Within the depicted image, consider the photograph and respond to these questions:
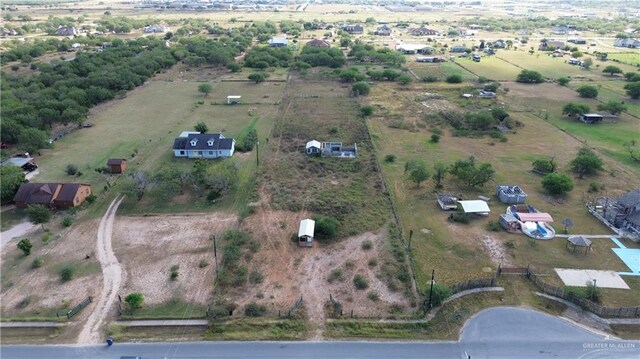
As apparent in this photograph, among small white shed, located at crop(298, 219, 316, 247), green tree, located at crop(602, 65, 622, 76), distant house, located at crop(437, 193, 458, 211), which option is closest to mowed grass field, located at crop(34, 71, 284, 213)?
small white shed, located at crop(298, 219, 316, 247)

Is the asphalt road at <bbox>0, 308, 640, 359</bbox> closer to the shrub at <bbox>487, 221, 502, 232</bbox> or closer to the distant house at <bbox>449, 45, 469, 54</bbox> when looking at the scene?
the shrub at <bbox>487, 221, 502, 232</bbox>

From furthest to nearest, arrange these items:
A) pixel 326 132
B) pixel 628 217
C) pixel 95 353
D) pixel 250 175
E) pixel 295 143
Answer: pixel 326 132 → pixel 295 143 → pixel 250 175 → pixel 628 217 → pixel 95 353

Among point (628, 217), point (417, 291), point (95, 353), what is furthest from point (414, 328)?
point (628, 217)

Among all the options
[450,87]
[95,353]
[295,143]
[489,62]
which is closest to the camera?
[95,353]

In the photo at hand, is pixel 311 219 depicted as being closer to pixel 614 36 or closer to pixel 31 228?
pixel 31 228

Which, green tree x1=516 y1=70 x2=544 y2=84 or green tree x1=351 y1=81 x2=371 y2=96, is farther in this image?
green tree x1=516 y1=70 x2=544 y2=84

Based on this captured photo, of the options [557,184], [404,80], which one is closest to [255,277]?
[557,184]
